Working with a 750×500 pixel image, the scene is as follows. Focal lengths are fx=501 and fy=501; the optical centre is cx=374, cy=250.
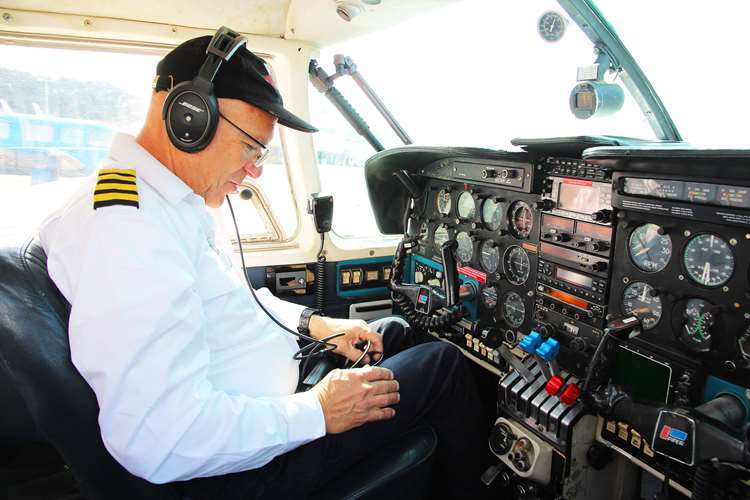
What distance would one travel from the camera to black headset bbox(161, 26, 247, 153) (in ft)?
3.77

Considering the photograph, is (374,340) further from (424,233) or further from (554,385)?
(424,233)

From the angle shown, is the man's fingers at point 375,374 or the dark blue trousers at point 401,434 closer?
the dark blue trousers at point 401,434

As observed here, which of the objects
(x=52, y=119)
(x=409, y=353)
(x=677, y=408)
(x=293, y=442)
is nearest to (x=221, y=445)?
(x=293, y=442)

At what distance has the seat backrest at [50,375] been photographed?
2.99 ft

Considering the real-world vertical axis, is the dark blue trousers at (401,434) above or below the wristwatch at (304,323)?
below

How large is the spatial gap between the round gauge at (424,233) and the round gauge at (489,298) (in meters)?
0.46

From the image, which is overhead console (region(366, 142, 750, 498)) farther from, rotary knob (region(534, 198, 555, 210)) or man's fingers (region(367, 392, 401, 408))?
man's fingers (region(367, 392, 401, 408))

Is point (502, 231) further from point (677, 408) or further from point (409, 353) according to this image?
point (677, 408)

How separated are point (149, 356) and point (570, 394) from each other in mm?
1252

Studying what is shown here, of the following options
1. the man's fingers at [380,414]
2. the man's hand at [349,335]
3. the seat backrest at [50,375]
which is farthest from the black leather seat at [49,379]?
the man's hand at [349,335]

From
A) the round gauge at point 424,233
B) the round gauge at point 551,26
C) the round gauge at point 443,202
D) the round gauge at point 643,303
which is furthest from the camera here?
the round gauge at point 424,233

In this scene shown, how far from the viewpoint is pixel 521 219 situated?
1.97 m

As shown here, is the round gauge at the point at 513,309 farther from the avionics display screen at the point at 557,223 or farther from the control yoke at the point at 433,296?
the avionics display screen at the point at 557,223

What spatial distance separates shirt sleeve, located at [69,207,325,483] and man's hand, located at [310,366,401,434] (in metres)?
0.22
